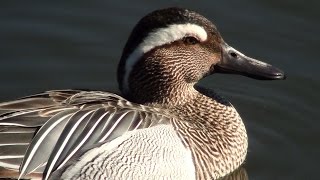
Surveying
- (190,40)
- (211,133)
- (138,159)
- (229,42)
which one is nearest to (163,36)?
(190,40)

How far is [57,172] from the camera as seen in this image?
6016 millimetres

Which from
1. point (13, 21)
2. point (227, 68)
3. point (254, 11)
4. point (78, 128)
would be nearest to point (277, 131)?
point (227, 68)

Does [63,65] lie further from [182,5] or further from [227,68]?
[227,68]

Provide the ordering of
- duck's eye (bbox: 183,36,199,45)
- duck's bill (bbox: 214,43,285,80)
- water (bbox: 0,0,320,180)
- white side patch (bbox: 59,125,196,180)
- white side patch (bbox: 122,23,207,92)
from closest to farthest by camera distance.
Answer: white side patch (bbox: 59,125,196,180) < white side patch (bbox: 122,23,207,92) < duck's eye (bbox: 183,36,199,45) < duck's bill (bbox: 214,43,285,80) < water (bbox: 0,0,320,180)

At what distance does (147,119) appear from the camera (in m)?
6.43

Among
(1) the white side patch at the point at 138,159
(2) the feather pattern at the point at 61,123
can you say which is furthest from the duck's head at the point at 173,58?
(1) the white side patch at the point at 138,159

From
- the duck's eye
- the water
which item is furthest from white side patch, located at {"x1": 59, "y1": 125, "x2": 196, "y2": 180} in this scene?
the water

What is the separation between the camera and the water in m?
7.90

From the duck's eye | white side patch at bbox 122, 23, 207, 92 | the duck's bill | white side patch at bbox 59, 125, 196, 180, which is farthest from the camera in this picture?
the duck's bill

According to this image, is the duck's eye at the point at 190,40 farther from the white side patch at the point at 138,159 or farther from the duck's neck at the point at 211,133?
the white side patch at the point at 138,159

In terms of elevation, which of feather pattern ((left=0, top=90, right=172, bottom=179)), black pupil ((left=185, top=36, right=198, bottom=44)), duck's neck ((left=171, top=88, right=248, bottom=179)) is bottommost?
duck's neck ((left=171, top=88, right=248, bottom=179))

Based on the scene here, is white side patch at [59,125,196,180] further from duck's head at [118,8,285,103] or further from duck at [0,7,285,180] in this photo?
duck's head at [118,8,285,103]

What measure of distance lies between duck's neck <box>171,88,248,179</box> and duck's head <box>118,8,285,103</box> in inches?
7.1

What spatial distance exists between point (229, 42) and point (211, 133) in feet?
6.18
